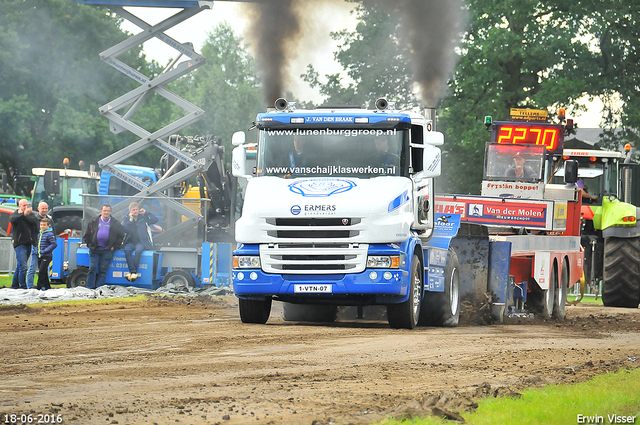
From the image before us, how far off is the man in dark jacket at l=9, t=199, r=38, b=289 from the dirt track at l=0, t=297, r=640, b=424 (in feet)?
17.1

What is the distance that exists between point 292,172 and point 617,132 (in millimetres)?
26435

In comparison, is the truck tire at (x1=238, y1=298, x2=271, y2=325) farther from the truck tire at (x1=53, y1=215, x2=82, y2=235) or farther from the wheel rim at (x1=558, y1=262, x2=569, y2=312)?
the truck tire at (x1=53, y1=215, x2=82, y2=235)

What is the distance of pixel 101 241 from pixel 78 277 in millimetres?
1638

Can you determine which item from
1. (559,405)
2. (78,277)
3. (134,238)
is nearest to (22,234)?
(78,277)

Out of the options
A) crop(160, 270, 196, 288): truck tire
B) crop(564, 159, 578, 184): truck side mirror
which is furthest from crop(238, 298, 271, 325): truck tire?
crop(160, 270, 196, 288): truck tire

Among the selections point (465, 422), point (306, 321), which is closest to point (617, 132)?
point (306, 321)

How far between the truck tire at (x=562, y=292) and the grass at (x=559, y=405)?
369 inches

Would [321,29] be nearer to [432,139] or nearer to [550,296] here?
[550,296]

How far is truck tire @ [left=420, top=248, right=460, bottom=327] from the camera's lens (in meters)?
14.1

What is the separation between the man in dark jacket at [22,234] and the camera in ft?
65.2

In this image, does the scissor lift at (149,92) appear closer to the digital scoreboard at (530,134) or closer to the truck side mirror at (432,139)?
the digital scoreboard at (530,134)

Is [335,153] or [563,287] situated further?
[563,287]

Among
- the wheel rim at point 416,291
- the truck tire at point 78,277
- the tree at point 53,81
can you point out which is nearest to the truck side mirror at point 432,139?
the wheel rim at point 416,291

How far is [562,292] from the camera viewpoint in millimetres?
17719
